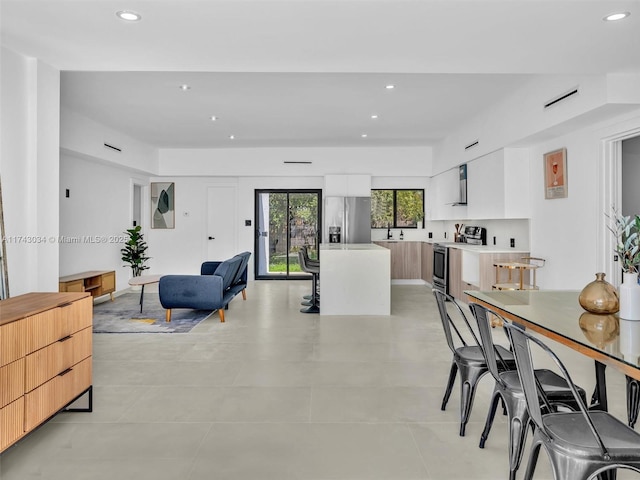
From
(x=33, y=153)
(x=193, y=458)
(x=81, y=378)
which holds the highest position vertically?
(x=33, y=153)

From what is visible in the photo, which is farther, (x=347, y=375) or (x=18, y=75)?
(x=347, y=375)

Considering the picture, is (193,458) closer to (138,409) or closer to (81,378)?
(138,409)

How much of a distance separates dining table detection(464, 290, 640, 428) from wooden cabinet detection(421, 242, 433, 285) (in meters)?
5.07

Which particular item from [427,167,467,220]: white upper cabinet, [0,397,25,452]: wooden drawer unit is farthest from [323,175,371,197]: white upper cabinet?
[0,397,25,452]: wooden drawer unit

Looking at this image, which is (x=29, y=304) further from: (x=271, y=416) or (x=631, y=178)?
(x=631, y=178)

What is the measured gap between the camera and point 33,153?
3.13 m

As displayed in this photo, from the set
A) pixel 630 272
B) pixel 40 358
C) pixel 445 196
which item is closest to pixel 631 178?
pixel 445 196

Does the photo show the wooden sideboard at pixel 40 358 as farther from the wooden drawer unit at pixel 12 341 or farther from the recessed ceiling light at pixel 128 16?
the recessed ceiling light at pixel 128 16

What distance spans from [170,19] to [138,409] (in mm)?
2501

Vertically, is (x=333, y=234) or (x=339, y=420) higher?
(x=333, y=234)

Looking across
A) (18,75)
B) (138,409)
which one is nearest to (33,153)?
(18,75)

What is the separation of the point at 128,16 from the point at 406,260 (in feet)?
22.4

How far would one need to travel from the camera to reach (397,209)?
8.87m

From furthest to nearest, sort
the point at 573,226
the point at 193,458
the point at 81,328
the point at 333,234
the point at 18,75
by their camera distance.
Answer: the point at 333,234, the point at 573,226, the point at 18,75, the point at 81,328, the point at 193,458
